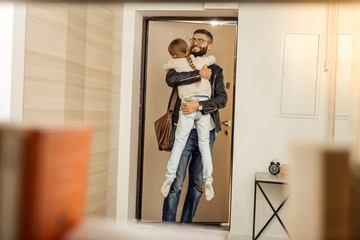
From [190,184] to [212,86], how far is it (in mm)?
923

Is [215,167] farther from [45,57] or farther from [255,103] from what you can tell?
[45,57]

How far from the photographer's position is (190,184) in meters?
3.35

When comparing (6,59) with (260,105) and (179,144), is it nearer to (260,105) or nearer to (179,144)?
(179,144)

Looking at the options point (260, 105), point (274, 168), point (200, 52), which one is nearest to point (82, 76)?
point (200, 52)

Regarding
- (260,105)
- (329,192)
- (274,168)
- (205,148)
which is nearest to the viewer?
(329,192)

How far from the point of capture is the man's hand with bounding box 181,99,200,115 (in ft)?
10.7

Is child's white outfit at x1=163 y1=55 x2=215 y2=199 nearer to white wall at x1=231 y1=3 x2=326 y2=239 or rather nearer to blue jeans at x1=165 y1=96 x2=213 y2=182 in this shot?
blue jeans at x1=165 y1=96 x2=213 y2=182

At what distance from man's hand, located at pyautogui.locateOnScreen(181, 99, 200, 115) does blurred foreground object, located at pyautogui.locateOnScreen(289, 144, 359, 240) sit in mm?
2914

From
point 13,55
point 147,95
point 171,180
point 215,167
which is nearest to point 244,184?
point 215,167

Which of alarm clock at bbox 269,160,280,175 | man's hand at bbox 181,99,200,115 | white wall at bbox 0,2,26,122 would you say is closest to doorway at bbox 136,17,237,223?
man's hand at bbox 181,99,200,115

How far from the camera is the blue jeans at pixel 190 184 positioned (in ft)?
10.8

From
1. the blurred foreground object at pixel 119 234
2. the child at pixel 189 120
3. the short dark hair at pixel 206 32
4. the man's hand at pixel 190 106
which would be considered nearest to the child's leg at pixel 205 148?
the child at pixel 189 120

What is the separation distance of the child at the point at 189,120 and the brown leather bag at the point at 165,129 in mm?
72

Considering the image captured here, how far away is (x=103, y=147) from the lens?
9.96 ft
